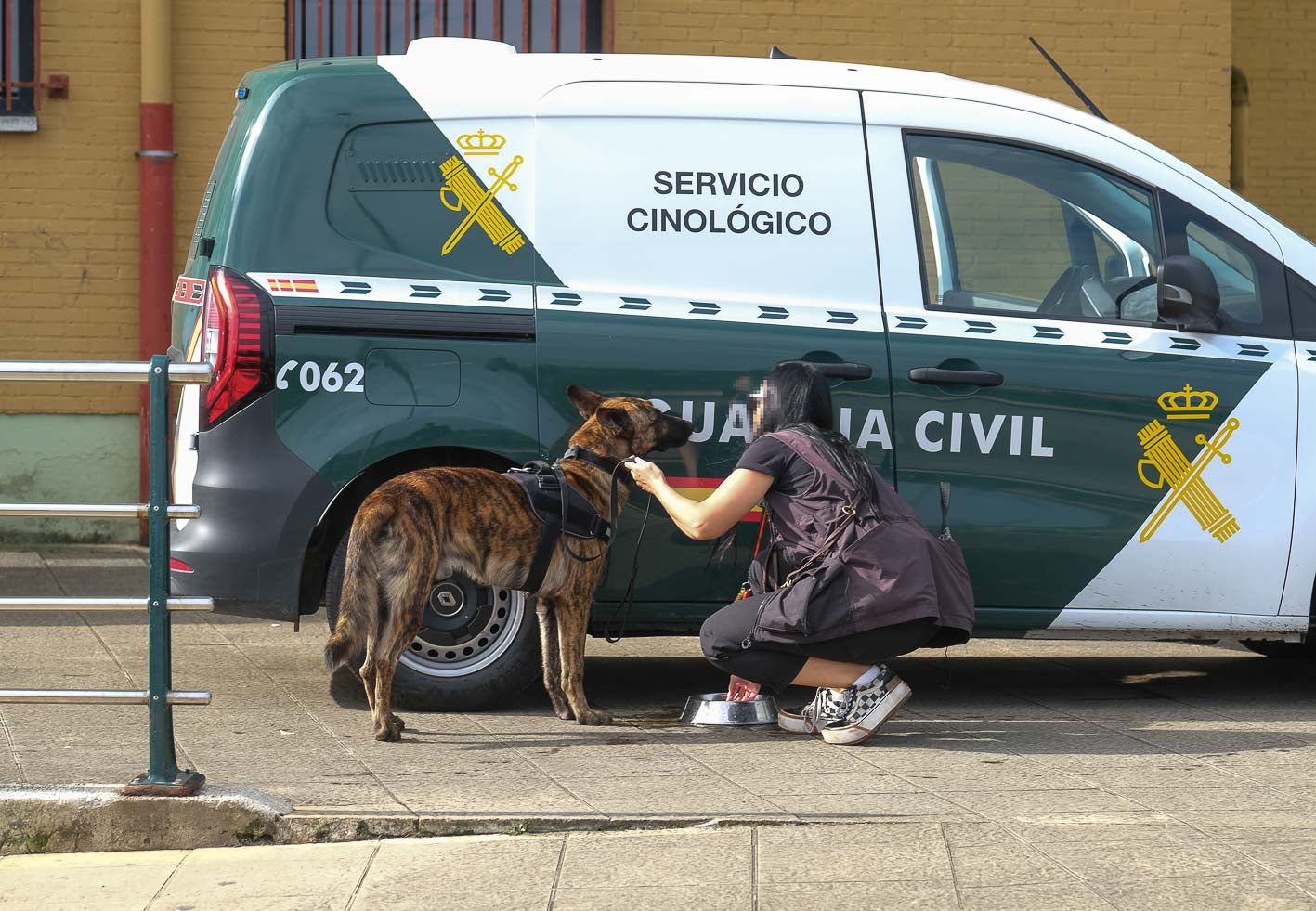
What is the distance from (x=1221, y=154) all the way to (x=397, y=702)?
23.0 feet

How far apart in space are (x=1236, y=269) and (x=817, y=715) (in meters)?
2.15

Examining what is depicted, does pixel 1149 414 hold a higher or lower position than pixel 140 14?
lower

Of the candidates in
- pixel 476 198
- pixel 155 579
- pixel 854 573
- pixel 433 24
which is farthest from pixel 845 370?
pixel 433 24

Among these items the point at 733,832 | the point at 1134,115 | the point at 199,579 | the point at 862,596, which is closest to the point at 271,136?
the point at 199,579

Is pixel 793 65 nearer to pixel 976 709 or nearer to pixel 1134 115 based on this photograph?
pixel 976 709

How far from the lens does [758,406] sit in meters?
5.49

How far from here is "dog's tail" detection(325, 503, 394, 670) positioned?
5.10 meters

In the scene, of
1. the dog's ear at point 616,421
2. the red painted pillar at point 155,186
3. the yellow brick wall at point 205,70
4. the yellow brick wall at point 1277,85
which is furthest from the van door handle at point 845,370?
the yellow brick wall at point 1277,85

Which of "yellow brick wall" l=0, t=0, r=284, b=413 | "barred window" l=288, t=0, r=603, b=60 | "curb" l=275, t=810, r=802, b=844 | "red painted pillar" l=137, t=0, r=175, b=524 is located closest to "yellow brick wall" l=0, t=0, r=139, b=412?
"yellow brick wall" l=0, t=0, r=284, b=413

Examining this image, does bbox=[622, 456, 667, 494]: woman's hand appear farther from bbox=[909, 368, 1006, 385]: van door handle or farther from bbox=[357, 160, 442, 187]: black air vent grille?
bbox=[357, 160, 442, 187]: black air vent grille

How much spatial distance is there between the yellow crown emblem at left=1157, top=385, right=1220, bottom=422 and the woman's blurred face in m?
1.39

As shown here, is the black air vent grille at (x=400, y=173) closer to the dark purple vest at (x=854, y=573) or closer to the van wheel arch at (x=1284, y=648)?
the dark purple vest at (x=854, y=573)

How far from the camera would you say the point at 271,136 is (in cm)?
560

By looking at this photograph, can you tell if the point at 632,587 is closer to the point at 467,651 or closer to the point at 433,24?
the point at 467,651
